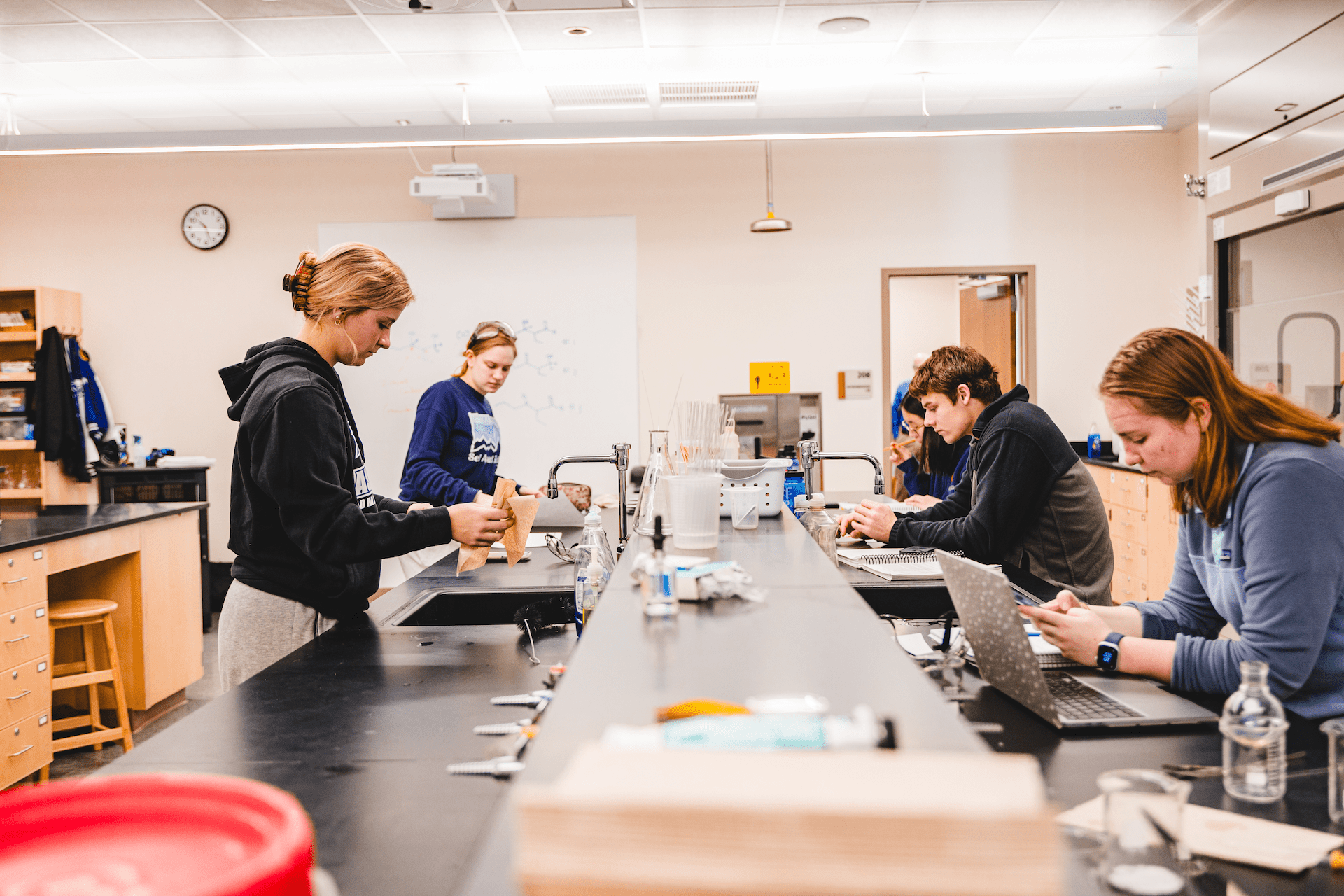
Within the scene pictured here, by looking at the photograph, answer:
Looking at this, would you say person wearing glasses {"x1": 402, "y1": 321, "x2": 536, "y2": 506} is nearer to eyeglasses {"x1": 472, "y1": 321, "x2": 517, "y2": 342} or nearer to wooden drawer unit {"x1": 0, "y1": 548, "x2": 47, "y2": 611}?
eyeglasses {"x1": 472, "y1": 321, "x2": 517, "y2": 342}

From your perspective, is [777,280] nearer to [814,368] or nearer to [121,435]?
[814,368]

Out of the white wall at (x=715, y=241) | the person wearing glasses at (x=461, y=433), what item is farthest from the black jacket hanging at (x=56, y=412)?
the person wearing glasses at (x=461, y=433)

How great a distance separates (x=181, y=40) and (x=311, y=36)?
0.59 metres

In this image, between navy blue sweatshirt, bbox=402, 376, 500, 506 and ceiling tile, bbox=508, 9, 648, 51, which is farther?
Result: ceiling tile, bbox=508, 9, 648, 51

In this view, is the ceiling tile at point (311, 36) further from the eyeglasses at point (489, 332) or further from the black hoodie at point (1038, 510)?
the black hoodie at point (1038, 510)

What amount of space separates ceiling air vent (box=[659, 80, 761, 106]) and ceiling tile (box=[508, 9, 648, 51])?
0.67 m

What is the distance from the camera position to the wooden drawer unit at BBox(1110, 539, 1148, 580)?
4.81 meters

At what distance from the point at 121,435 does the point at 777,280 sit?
14.1 feet

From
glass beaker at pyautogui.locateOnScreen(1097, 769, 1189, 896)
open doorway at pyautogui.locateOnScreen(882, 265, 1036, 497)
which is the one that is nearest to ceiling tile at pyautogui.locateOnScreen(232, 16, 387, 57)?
open doorway at pyautogui.locateOnScreen(882, 265, 1036, 497)

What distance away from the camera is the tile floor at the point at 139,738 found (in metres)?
3.21

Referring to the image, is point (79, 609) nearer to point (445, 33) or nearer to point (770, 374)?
point (445, 33)

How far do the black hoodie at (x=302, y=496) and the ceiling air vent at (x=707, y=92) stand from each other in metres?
3.56

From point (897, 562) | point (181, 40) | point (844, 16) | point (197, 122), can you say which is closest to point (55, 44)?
point (181, 40)

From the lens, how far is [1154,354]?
149 centimetres
